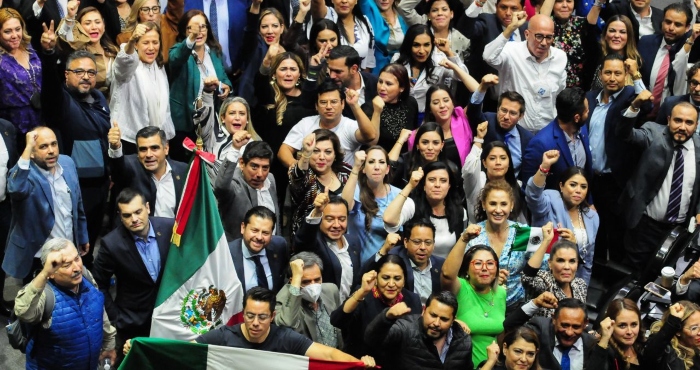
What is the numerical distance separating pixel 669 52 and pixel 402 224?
3.37 meters

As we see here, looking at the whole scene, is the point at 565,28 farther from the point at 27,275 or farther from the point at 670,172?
the point at 27,275

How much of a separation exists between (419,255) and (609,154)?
99.0 inches

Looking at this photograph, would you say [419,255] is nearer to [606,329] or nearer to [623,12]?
[606,329]

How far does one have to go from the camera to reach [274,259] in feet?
33.8

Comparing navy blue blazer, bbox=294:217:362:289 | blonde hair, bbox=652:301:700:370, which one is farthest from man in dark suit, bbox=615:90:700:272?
navy blue blazer, bbox=294:217:362:289

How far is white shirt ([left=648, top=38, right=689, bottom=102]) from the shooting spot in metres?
12.8

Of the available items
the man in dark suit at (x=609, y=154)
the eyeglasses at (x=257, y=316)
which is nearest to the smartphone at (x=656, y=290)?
the man in dark suit at (x=609, y=154)

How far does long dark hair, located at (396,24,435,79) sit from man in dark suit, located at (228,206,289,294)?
2607 mm

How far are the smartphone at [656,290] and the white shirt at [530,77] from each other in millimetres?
2017

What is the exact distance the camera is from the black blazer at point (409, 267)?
400 inches

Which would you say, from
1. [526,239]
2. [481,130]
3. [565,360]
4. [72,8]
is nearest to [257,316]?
[565,360]

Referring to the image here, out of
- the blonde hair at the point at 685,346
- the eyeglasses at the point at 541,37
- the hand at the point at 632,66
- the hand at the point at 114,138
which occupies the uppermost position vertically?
the eyeglasses at the point at 541,37

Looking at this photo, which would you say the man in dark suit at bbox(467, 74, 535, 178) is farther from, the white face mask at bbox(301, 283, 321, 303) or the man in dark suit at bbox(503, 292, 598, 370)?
the white face mask at bbox(301, 283, 321, 303)

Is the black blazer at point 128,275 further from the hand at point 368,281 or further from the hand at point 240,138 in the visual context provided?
the hand at point 368,281
